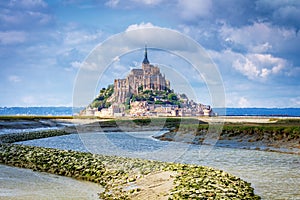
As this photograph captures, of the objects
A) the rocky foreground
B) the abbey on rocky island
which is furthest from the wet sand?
the abbey on rocky island

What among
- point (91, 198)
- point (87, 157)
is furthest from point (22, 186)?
point (87, 157)

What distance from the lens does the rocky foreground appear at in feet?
42.1

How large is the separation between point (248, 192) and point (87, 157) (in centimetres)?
999

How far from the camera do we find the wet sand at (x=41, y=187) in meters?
14.4

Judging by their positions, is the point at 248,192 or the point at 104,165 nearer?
the point at 248,192

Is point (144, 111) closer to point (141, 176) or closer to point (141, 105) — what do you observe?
point (141, 105)

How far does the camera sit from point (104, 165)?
729 inches

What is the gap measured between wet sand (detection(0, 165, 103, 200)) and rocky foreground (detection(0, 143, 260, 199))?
585mm

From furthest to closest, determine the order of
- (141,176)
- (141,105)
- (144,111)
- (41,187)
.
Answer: (141,105), (144,111), (41,187), (141,176)

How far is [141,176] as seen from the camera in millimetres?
15492

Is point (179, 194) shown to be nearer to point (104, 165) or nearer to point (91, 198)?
point (91, 198)

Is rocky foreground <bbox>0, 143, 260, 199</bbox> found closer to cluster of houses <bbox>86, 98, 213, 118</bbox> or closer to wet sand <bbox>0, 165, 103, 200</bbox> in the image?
wet sand <bbox>0, 165, 103, 200</bbox>

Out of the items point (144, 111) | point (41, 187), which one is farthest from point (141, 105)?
point (41, 187)

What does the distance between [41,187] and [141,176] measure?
13.6 feet
